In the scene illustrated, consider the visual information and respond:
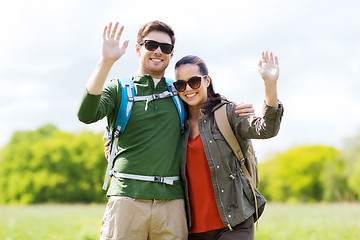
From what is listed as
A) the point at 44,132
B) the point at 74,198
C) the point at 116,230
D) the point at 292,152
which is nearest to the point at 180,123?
the point at 116,230

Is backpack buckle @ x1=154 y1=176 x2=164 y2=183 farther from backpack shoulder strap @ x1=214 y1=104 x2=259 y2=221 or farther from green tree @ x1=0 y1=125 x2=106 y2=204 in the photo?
green tree @ x1=0 y1=125 x2=106 y2=204

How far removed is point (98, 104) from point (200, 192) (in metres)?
1.40

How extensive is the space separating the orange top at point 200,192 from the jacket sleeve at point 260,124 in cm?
43

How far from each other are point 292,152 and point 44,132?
4500 centimetres

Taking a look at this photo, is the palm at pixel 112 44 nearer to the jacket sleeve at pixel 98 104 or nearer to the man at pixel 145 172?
the man at pixel 145 172

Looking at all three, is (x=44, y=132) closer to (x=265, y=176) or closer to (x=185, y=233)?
(x=265, y=176)

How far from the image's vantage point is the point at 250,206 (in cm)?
432

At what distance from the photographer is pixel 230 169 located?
168 inches

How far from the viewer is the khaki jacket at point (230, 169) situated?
417 cm

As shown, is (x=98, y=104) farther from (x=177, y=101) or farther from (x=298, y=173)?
(x=298, y=173)

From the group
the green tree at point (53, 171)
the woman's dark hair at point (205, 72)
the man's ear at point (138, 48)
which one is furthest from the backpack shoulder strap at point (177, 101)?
the green tree at point (53, 171)

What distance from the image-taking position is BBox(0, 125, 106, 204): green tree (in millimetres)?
57094

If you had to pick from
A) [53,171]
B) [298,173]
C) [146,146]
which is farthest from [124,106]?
[298,173]

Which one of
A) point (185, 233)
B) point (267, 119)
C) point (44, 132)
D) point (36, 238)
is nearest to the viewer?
point (267, 119)
